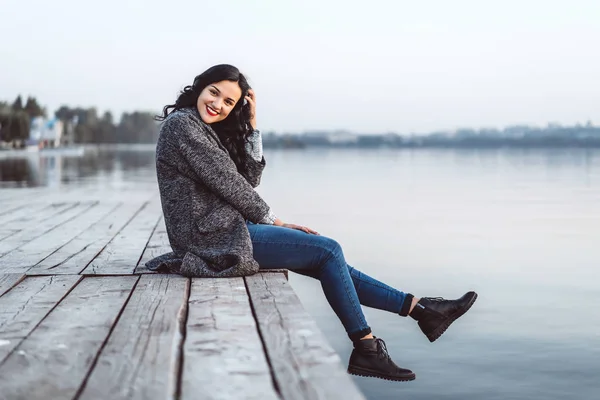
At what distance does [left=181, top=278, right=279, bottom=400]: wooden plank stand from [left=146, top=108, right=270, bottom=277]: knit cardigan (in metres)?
0.30

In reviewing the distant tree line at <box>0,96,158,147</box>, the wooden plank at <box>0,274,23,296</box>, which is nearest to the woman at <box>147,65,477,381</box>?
the wooden plank at <box>0,274,23,296</box>

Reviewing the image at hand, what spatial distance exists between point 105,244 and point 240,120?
6.11 ft

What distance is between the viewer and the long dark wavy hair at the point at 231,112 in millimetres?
3795

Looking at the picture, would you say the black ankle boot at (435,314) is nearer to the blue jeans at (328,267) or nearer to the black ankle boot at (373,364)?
the blue jeans at (328,267)

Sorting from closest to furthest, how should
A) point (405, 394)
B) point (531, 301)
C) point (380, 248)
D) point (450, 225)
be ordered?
1. point (405, 394)
2. point (531, 301)
3. point (380, 248)
4. point (450, 225)

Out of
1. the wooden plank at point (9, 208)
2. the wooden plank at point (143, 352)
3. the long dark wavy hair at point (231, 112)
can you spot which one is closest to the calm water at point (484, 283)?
the long dark wavy hair at point (231, 112)

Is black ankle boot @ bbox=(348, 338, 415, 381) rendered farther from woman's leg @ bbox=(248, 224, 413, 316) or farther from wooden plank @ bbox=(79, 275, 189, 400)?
wooden plank @ bbox=(79, 275, 189, 400)

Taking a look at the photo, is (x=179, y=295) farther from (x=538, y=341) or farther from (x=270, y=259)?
(x=538, y=341)

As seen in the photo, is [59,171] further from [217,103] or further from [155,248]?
[217,103]

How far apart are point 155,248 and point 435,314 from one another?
87.8 inches

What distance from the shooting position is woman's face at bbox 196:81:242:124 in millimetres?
3791

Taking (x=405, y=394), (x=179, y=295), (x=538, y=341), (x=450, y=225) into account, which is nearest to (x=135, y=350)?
(x=179, y=295)

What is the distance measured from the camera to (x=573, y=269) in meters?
8.51

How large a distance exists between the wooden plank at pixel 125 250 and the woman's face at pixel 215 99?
0.95m
